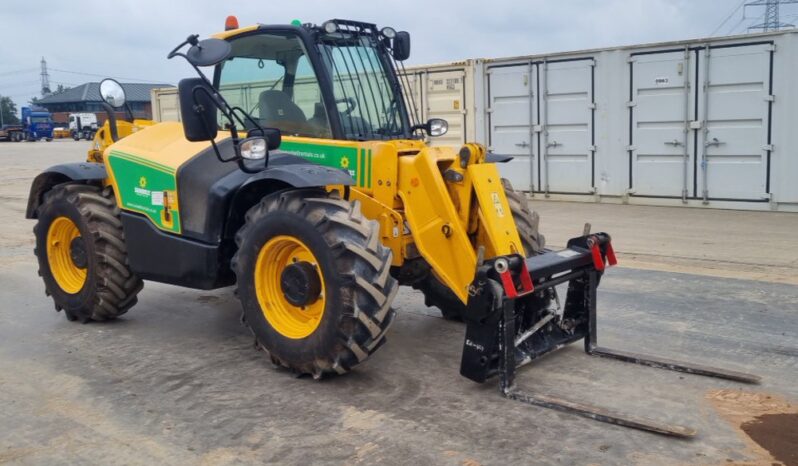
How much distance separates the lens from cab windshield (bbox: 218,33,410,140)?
18.5ft

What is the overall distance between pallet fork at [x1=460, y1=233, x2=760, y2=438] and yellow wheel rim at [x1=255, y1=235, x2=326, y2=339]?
3.52 ft

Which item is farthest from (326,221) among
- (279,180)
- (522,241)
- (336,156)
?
(522,241)

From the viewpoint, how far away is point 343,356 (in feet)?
15.6

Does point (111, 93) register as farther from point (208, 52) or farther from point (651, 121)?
point (651, 121)

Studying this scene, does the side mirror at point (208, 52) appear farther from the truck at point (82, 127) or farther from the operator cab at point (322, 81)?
the truck at point (82, 127)

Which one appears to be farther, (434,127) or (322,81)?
(434,127)

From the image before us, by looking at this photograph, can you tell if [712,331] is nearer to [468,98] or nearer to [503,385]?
[503,385]

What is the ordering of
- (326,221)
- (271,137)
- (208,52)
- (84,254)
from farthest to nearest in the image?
(84,254)
(271,137)
(208,52)
(326,221)

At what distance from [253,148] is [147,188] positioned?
1377mm

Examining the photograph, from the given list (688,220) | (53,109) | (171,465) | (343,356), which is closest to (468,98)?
(688,220)

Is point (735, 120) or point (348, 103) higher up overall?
point (348, 103)

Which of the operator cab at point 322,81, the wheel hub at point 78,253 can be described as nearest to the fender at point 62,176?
the wheel hub at point 78,253

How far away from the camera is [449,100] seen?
52.2 ft

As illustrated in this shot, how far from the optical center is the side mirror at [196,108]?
5105 millimetres
